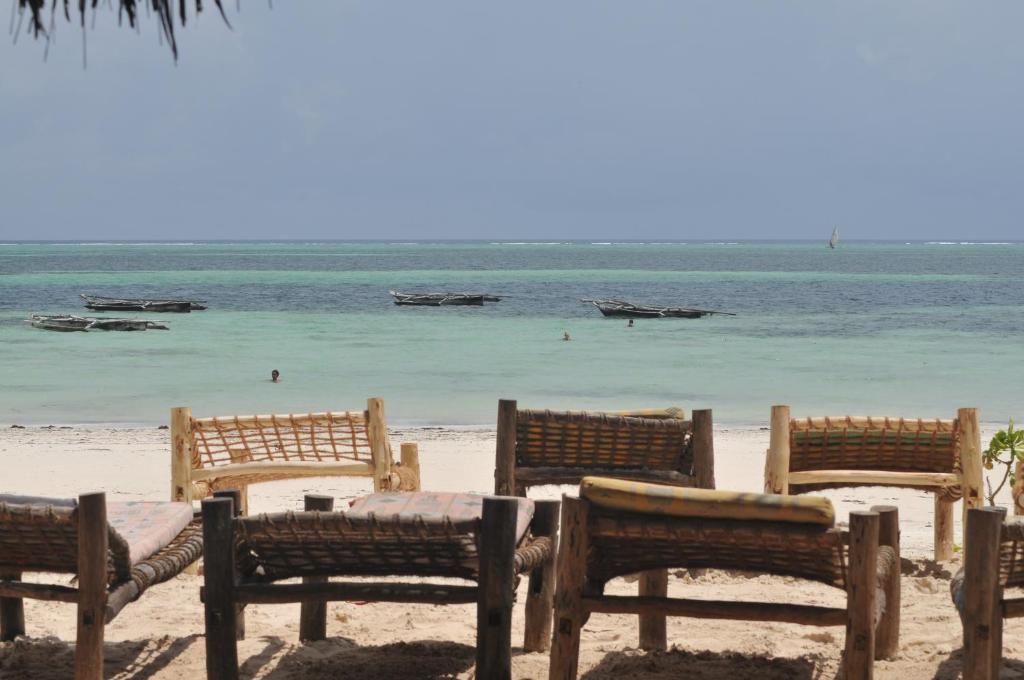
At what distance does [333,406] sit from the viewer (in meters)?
→ 14.9

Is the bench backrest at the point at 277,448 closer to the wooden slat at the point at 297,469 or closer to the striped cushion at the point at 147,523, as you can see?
the wooden slat at the point at 297,469

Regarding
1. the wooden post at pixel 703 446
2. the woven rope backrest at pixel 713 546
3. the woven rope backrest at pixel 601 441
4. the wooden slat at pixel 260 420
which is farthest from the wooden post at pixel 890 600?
the wooden slat at pixel 260 420

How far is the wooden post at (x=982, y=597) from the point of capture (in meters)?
2.86

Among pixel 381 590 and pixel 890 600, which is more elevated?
pixel 381 590

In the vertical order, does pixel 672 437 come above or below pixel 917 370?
above

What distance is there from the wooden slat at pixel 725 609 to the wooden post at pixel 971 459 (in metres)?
1.94

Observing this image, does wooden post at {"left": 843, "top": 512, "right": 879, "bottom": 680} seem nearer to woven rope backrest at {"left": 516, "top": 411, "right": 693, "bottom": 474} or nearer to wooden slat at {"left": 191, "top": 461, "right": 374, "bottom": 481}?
woven rope backrest at {"left": 516, "top": 411, "right": 693, "bottom": 474}

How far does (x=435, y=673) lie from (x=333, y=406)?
1138cm

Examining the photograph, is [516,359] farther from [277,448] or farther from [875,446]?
[875,446]

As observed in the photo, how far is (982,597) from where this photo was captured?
9.44ft

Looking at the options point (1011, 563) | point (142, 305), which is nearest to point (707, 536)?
point (1011, 563)

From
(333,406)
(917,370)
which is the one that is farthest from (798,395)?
(333,406)

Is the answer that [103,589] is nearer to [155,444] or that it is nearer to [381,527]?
[381,527]

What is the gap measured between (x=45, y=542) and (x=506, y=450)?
179 centimetres
